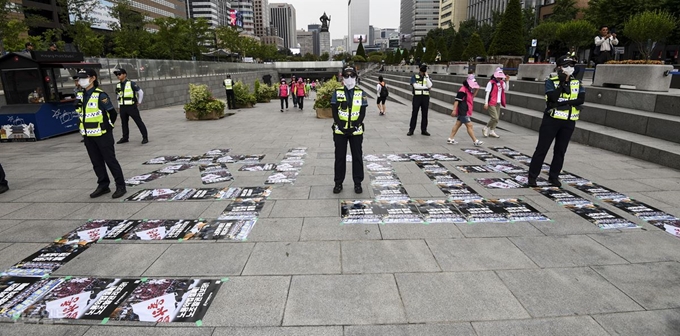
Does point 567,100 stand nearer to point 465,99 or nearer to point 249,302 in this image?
point 465,99

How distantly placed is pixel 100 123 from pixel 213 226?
112 inches

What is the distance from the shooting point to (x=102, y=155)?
6367mm

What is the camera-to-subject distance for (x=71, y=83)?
13422 millimetres

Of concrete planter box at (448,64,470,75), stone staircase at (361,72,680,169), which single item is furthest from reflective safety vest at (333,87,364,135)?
concrete planter box at (448,64,470,75)

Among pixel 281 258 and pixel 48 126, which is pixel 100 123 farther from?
pixel 48 126

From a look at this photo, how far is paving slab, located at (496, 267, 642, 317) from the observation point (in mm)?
3295

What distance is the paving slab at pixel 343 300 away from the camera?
3.17 m

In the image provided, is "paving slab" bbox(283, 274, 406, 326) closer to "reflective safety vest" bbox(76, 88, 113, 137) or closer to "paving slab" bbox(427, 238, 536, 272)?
"paving slab" bbox(427, 238, 536, 272)

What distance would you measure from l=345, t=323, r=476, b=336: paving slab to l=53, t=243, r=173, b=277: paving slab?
2421mm

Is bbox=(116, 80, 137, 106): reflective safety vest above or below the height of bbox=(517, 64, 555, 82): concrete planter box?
below

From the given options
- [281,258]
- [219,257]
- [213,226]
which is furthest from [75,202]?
[281,258]

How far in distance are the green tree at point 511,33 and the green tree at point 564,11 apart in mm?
48425

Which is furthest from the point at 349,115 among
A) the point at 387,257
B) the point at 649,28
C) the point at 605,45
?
the point at 649,28

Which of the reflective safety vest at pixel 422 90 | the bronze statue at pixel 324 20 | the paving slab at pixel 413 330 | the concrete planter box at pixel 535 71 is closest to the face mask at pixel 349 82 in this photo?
the paving slab at pixel 413 330
